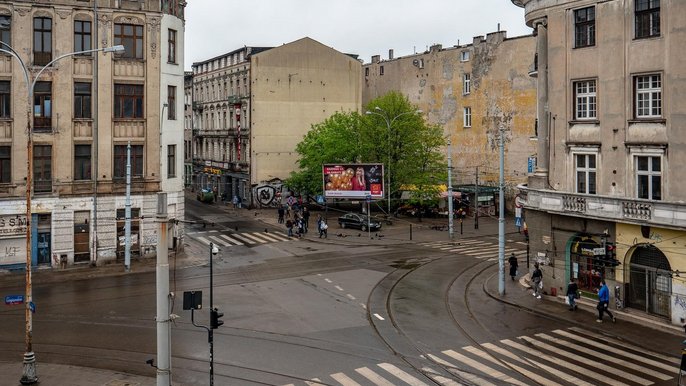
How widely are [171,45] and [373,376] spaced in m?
31.8

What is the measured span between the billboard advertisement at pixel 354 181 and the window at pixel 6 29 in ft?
94.6

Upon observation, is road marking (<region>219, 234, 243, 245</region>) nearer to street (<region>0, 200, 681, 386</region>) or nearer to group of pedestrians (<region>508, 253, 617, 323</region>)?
street (<region>0, 200, 681, 386</region>)

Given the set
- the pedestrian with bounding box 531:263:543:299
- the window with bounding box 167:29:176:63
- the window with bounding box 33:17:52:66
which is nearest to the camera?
the pedestrian with bounding box 531:263:543:299

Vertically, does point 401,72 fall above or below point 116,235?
above

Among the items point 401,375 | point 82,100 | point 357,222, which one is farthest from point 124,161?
point 401,375

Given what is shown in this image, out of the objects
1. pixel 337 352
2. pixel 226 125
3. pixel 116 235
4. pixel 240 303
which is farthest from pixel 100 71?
pixel 226 125

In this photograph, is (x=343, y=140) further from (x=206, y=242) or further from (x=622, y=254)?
(x=622, y=254)

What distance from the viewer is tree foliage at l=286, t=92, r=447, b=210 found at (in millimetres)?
63125

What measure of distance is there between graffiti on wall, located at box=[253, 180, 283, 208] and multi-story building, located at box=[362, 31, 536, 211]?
1949 cm

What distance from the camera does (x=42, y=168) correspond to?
40.0m

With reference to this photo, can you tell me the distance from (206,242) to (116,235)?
31.6 feet

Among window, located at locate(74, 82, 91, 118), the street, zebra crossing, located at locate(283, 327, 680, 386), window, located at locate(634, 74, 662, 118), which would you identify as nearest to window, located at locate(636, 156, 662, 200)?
window, located at locate(634, 74, 662, 118)

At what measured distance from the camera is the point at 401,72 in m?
81.4

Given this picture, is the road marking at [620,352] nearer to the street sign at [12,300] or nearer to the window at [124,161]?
the street sign at [12,300]
